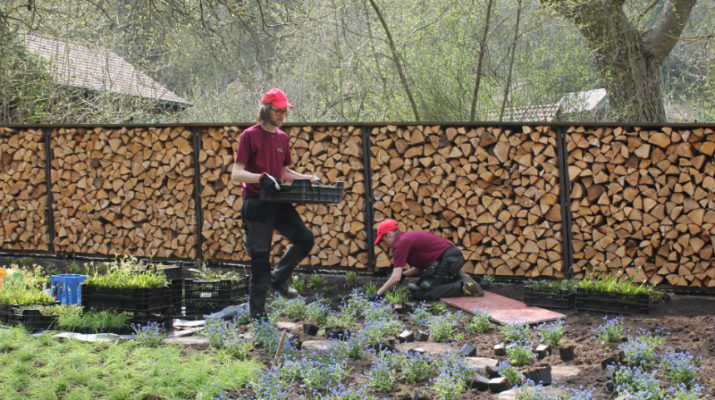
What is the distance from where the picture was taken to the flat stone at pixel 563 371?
411 cm

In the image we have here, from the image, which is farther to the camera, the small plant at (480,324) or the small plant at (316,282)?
the small plant at (316,282)

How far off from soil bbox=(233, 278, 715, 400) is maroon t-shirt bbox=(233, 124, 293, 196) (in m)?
1.24

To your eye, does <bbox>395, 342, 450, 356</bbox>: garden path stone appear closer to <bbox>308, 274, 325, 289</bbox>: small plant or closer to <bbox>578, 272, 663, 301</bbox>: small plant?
<bbox>578, 272, 663, 301</bbox>: small plant

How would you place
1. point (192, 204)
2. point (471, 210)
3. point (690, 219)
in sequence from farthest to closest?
point (192, 204)
point (471, 210)
point (690, 219)

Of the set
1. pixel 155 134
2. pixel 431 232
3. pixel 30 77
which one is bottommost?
pixel 431 232

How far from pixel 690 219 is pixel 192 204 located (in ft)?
18.1

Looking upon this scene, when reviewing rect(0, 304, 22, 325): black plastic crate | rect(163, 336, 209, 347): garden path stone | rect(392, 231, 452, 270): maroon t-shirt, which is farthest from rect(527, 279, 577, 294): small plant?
rect(0, 304, 22, 325): black plastic crate

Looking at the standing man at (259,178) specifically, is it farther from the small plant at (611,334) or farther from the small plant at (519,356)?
the small plant at (611,334)

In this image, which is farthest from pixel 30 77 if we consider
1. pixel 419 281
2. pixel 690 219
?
pixel 690 219

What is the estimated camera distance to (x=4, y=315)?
18.2ft

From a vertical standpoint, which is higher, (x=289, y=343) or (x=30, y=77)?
(x=30, y=77)

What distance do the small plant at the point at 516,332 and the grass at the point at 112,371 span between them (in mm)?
1766

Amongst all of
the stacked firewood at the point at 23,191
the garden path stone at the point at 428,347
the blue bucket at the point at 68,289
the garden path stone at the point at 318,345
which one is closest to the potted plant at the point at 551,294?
the garden path stone at the point at 428,347

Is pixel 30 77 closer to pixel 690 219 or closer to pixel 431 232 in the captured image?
pixel 431 232
